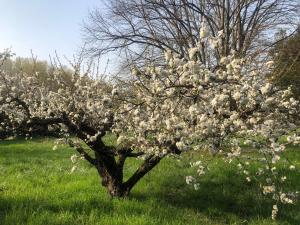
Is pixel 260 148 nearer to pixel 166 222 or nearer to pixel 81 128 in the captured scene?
pixel 166 222

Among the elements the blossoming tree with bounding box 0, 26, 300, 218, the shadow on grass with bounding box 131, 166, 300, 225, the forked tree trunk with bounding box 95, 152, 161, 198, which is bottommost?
the shadow on grass with bounding box 131, 166, 300, 225

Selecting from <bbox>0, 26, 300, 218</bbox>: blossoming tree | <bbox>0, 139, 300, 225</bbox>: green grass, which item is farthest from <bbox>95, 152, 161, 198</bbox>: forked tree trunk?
<bbox>0, 139, 300, 225</bbox>: green grass

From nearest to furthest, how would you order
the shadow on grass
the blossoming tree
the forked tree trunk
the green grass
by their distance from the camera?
the blossoming tree → the green grass → the shadow on grass → the forked tree trunk

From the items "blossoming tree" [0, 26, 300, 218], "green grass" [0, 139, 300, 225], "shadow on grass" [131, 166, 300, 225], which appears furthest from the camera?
"shadow on grass" [131, 166, 300, 225]

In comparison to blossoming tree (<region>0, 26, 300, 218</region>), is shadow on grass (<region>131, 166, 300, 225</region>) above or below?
below

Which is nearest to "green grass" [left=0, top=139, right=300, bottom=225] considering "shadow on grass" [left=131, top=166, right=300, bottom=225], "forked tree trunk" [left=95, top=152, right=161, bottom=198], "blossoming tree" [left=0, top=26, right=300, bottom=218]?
"shadow on grass" [left=131, top=166, right=300, bottom=225]

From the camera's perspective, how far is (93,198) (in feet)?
27.4

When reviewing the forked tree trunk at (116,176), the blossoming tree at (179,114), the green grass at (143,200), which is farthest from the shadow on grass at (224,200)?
the blossoming tree at (179,114)

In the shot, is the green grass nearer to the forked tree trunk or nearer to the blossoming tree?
the forked tree trunk

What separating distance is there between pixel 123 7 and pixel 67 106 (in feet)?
45.2

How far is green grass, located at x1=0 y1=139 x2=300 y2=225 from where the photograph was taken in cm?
732

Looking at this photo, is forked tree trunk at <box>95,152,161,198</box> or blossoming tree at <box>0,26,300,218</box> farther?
forked tree trunk at <box>95,152,161,198</box>

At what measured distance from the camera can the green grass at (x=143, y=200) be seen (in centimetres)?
732

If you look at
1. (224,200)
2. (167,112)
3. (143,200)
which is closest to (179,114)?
(167,112)
